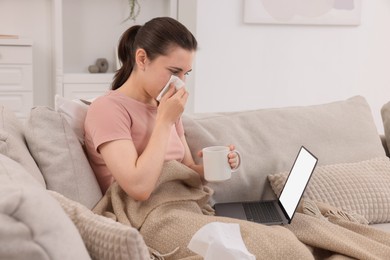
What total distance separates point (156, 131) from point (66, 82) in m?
2.81

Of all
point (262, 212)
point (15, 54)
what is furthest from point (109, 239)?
point (15, 54)

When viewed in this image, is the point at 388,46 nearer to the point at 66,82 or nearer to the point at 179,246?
the point at 66,82

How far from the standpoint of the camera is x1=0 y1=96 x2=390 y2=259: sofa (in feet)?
4.98

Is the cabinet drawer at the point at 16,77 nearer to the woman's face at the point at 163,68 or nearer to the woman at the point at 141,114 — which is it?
the woman at the point at 141,114

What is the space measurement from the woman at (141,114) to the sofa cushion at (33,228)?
0.76m

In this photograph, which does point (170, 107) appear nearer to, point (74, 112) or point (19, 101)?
point (74, 112)

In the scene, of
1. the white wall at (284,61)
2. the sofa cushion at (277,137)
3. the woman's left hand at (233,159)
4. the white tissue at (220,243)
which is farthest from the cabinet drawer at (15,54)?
the white tissue at (220,243)

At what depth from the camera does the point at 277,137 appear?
7.45 feet

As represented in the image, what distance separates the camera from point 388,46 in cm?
482

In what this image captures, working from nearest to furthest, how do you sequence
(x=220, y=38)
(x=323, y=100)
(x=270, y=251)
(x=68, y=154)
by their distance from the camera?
(x=270, y=251) < (x=68, y=154) < (x=220, y=38) < (x=323, y=100)

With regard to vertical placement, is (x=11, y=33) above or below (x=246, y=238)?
above

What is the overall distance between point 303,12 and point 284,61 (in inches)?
14.6

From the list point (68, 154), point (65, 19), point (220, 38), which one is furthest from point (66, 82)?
point (68, 154)

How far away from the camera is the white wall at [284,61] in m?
4.36
